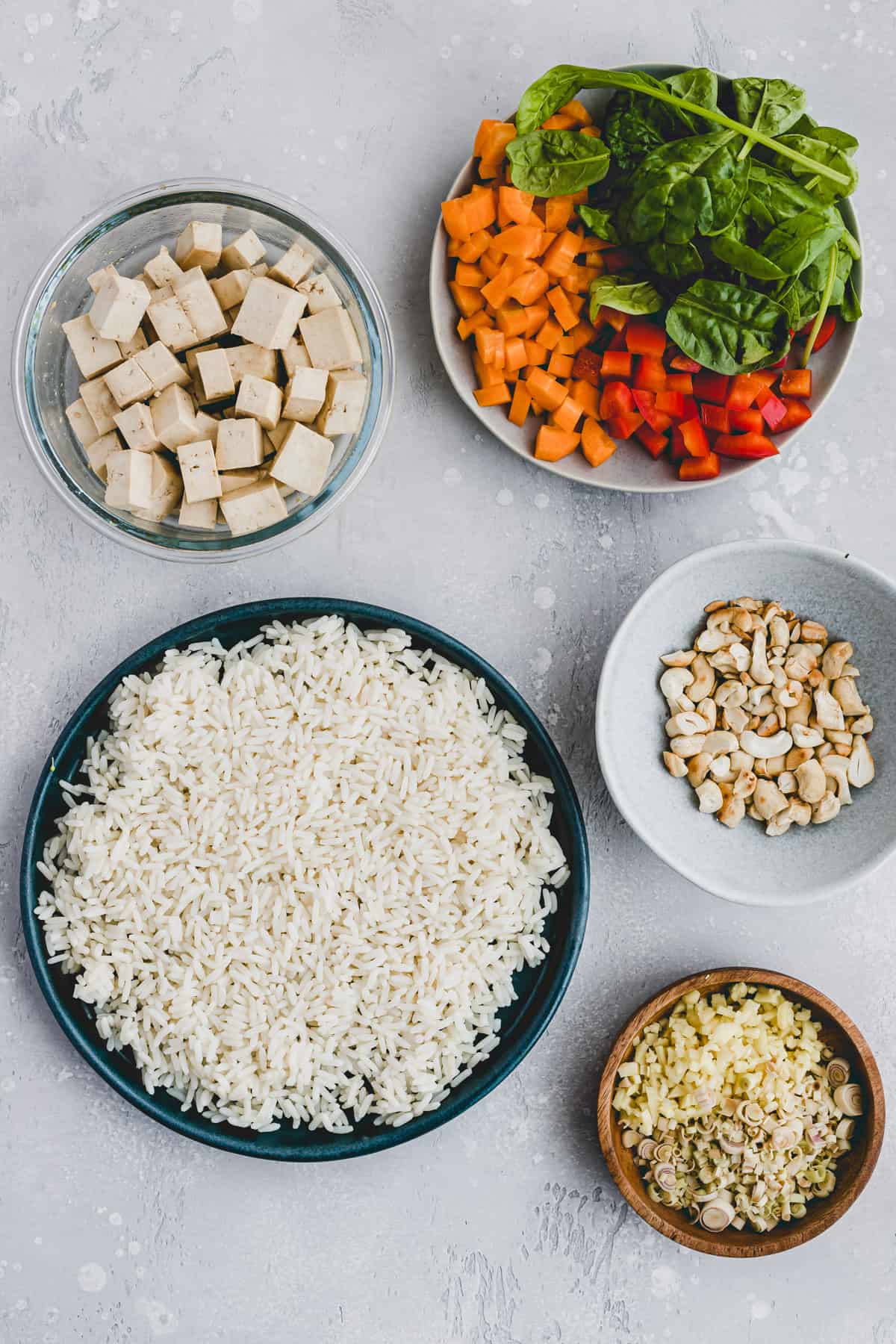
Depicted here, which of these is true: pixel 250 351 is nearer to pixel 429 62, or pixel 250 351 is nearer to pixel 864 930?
pixel 429 62

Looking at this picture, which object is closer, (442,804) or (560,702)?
(442,804)

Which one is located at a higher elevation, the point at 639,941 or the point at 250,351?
the point at 250,351

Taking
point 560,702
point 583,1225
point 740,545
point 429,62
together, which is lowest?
point 583,1225

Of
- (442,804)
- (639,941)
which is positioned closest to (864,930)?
(639,941)

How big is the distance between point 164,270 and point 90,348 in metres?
0.17

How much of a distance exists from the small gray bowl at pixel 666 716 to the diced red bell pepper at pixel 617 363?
1.09 ft

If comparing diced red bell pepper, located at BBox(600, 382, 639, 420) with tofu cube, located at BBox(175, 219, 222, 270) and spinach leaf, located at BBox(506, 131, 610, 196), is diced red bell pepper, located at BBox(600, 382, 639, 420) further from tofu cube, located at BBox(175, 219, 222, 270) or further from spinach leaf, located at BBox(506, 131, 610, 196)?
tofu cube, located at BBox(175, 219, 222, 270)

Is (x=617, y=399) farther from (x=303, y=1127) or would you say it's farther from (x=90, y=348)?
(x=303, y=1127)

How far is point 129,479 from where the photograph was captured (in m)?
1.58

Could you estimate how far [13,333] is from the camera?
180 cm

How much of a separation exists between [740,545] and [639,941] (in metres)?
0.75

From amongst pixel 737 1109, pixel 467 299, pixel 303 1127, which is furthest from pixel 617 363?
pixel 303 1127

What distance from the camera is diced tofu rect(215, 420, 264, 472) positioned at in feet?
5.31

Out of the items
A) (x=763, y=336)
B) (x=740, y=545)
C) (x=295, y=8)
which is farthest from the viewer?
(x=295, y=8)
